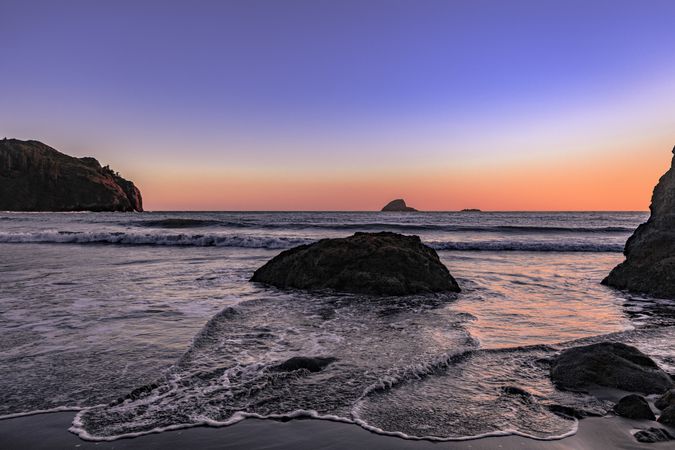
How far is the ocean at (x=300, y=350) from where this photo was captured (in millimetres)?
3422

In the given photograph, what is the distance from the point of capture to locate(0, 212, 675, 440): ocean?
3.42m

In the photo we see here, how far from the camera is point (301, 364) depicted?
14.6ft

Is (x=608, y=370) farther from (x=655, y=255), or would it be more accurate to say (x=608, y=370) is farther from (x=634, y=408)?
(x=655, y=255)

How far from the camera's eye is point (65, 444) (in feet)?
9.53

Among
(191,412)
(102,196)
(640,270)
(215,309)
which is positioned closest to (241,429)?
(191,412)

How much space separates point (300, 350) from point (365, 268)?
4.52 meters

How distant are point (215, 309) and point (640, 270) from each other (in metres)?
9.49

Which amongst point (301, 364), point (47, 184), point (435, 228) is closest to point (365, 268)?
point (301, 364)

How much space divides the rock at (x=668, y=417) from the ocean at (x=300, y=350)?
1.40 feet

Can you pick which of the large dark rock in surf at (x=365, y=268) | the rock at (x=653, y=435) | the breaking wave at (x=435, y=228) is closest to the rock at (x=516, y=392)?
the rock at (x=653, y=435)

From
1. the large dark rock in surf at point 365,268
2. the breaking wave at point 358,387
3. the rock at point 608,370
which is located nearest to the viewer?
the breaking wave at point 358,387

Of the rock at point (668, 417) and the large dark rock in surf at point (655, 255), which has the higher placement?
the large dark rock in surf at point (655, 255)

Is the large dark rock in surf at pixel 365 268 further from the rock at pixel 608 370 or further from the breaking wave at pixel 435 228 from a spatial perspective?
the breaking wave at pixel 435 228

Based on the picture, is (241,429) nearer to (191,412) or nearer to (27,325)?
(191,412)
